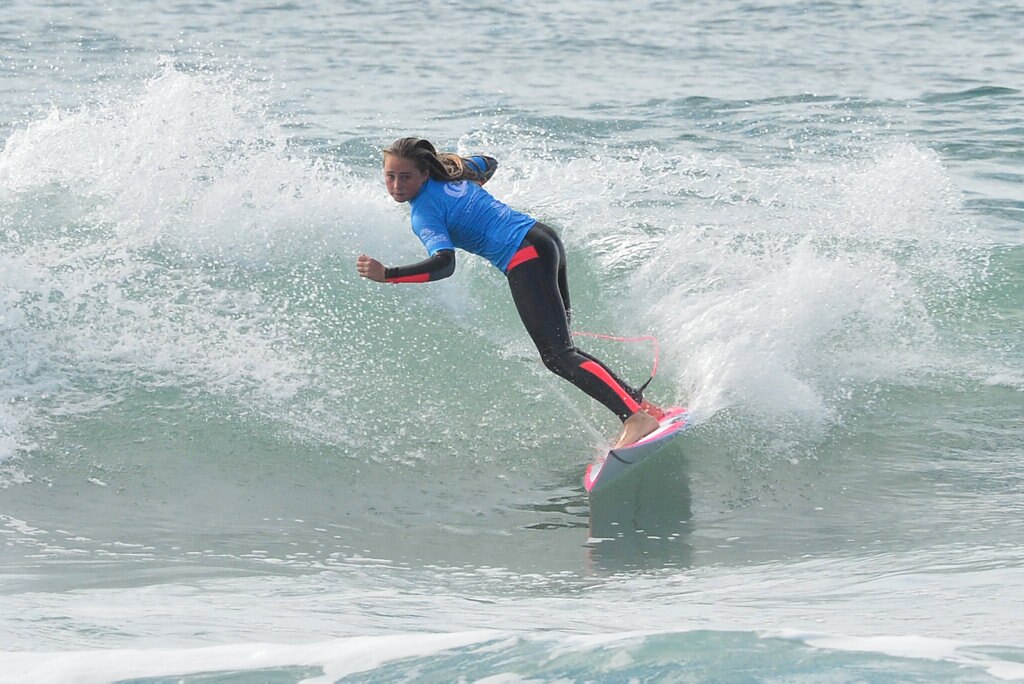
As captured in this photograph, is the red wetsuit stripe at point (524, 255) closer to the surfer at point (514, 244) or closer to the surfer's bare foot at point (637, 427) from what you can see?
the surfer at point (514, 244)

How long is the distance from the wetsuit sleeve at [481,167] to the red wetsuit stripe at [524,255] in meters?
0.38

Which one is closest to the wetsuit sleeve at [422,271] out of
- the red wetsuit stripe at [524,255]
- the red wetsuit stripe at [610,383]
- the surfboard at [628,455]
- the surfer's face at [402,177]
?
the surfer's face at [402,177]

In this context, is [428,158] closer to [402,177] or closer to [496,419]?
[402,177]

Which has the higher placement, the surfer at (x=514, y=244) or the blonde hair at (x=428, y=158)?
the blonde hair at (x=428, y=158)

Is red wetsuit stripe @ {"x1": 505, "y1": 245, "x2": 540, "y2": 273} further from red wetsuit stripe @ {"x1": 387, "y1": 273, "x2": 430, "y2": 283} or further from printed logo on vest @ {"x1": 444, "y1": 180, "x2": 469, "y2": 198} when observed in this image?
red wetsuit stripe @ {"x1": 387, "y1": 273, "x2": 430, "y2": 283}

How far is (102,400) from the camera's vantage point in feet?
19.9

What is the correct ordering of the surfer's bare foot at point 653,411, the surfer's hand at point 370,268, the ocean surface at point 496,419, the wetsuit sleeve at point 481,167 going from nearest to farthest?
1. the ocean surface at point 496,419
2. the surfer's hand at point 370,268
3. the wetsuit sleeve at point 481,167
4. the surfer's bare foot at point 653,411

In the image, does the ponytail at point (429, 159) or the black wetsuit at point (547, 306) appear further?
the black wetsuit at point (547, 306)

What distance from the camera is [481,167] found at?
5.57 meters

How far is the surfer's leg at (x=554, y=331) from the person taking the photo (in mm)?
5414

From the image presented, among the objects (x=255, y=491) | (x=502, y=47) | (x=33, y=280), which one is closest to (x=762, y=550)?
(x=255, y=491)

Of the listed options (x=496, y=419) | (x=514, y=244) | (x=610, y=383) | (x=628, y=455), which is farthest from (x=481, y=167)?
(x=628, y=455)

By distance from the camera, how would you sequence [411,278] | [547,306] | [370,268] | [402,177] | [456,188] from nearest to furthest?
1. [370,268]
2. [411,278]
3. [402,177]
4. [456,188]
5. [547,306]

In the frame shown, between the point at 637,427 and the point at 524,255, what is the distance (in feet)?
3.01
